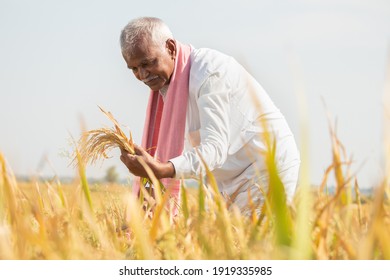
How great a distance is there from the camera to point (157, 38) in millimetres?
3072

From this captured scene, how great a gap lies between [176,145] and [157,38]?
0.65m

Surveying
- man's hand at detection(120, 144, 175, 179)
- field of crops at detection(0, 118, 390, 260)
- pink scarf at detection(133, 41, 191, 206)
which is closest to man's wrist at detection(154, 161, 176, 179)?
man's hand at detection(120, 144, 175, 179)

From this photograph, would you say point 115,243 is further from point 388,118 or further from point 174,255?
point 388,118

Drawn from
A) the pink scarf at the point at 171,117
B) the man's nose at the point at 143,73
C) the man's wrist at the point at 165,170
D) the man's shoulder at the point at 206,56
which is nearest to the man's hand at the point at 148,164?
the man's wrist at the point at 165,170

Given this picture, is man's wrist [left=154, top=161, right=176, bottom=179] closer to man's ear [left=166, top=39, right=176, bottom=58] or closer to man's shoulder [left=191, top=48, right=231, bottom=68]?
man's shoulder [left=191, top=48, right=231, bottom=68]

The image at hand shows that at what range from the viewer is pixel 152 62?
10.1 feet

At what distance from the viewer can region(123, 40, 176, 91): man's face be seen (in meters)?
3.01

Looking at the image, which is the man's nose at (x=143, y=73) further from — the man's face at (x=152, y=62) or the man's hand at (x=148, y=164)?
the man's hand at (x=148, y=164)

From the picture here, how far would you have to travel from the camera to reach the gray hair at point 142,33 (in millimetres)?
2998

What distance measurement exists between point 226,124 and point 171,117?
0.66 m

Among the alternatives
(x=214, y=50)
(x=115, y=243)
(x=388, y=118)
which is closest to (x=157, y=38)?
(x=214, y=50)

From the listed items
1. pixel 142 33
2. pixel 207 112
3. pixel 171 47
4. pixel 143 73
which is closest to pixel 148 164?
pixel 207 112

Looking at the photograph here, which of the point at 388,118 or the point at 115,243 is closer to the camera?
the point at 388,118

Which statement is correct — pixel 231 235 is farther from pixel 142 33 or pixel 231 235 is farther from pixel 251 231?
pixel 142 33
